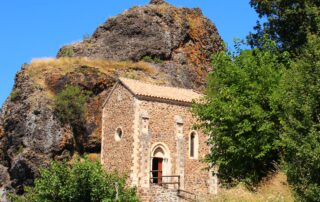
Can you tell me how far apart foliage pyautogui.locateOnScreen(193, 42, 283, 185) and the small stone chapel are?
7159mm

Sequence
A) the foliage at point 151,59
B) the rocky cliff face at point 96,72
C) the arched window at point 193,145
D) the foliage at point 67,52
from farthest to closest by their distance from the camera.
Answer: the foliage at point 67,52 → the foliage at point 151,59 → the rocky cliff face at point 96,72 → the arched window at point 193,145

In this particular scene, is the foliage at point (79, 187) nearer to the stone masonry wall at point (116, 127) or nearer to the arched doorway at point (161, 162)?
the stone masonry wall at point (116, 127)

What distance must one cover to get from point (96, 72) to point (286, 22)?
59.6 feet

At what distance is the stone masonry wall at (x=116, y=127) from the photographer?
33.2 m

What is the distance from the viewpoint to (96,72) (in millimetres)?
41750

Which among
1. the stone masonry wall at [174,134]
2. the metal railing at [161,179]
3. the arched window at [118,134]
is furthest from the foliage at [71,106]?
the metal railing at [161,179]

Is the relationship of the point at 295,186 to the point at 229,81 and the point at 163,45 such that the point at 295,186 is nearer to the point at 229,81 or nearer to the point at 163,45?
the point at 229,81

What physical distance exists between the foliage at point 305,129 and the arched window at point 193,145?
18140 mm

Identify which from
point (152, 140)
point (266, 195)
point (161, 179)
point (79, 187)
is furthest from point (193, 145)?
point (266, 195)

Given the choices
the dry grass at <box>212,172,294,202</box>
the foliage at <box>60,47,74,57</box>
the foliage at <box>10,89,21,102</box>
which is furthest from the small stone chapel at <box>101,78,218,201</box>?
the foliage at <box>60,47,74,57</box>

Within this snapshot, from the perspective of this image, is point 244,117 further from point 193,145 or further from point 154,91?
point 193,145

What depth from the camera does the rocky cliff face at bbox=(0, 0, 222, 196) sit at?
38.3 meters

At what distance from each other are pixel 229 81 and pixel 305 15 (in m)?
5.49

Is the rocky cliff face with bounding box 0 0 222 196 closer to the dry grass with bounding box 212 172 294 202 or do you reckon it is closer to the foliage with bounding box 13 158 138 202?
the foliage with bounding box 13 158 138 202
